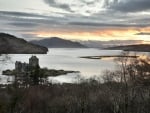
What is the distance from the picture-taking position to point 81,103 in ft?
147

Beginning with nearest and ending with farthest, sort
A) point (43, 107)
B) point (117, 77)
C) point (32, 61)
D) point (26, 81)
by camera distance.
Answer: point (43, 107) < point (117, 77) < point (26, 81) < point (32, 61)

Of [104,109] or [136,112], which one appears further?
[104,109]

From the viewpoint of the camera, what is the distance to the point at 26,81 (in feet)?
283

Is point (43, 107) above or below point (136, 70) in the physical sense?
below

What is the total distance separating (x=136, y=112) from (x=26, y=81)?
5173 centimetres

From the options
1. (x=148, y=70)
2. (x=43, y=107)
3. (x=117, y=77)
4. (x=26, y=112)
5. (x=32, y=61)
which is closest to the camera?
(x=26, y=112)

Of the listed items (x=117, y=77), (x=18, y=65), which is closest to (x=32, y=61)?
(x=18, y=65)

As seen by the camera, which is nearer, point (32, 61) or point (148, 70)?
point (148, 70)

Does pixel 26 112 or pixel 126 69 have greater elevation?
pixel 126 69

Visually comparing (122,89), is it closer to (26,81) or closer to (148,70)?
(148,70)

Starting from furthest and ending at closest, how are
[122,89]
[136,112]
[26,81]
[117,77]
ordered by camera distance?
[26,81], [117,77], [122,89], [136,112]

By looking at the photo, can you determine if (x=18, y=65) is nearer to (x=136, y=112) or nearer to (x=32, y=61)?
(x=32, y=61)

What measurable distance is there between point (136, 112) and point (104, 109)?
5.59 m

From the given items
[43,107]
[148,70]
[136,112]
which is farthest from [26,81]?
[136,112]
